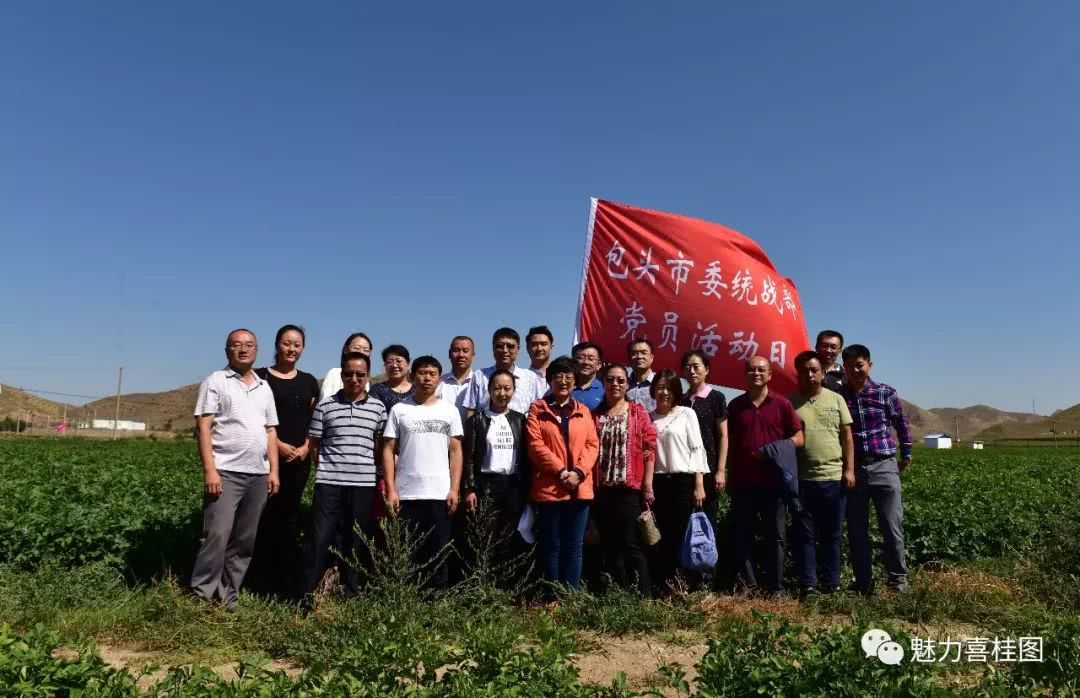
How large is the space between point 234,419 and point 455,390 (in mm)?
1766

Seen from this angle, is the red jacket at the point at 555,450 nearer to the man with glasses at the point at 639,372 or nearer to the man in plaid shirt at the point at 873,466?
the man with glasses at the point at 639,372

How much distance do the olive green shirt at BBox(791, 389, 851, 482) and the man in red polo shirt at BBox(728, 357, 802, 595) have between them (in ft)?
0.47

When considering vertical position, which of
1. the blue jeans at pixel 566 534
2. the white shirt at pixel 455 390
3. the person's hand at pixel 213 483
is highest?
the white shirt at pixel 455 390

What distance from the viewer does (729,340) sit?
7359 mm

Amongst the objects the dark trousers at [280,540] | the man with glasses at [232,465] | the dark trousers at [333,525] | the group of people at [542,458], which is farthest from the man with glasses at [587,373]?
the man with glasses at [232,465]

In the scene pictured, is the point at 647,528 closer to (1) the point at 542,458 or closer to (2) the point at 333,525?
(1) the point at 542,458

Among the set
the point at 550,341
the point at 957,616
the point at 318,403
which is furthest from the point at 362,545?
the point at 957,616

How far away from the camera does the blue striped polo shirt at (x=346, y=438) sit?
5391 millimetres

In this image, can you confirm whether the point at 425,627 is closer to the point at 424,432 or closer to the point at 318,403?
the point at 424,432

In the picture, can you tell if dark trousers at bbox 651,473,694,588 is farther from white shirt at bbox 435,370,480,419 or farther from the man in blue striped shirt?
the man in blue striped shirt

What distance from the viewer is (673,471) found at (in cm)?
578

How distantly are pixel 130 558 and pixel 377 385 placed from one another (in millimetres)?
2861

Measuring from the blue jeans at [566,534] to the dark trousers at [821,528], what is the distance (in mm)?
1881

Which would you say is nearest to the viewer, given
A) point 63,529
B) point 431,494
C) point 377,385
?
point 431,494
